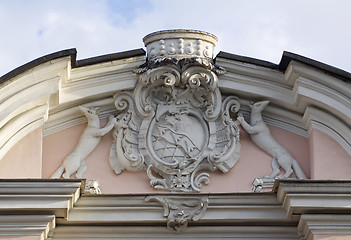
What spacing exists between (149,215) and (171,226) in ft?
0.66

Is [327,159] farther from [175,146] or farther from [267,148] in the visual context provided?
[175,146]

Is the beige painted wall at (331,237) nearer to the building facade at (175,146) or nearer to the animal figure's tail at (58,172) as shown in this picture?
the building facade at (175,146)

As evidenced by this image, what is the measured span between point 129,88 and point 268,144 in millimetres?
1254

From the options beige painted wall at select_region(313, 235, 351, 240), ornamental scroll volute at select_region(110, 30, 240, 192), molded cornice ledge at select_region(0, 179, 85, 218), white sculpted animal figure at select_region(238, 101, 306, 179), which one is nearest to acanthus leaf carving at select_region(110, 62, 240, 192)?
ornamental scroll volute at select_region(110, 30, 240, 192)

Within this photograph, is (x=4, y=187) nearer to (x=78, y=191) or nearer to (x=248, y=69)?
(x=78, y=191)

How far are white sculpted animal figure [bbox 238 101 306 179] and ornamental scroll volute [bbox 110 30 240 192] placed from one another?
0.14m

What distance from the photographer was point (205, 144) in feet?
44.6

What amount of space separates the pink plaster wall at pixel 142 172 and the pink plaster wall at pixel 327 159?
13cm

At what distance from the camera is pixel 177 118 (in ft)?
44.9

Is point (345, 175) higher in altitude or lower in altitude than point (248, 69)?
lower

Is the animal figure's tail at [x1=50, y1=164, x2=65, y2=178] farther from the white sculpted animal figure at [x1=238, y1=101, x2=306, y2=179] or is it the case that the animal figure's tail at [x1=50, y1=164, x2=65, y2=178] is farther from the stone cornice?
the white sculpted animal figure at [x1=238, y1=101, x2=306, y2=179]

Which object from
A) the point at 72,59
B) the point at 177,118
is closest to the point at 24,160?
the point at 72,59

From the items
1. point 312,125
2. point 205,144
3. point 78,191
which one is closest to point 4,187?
point 78,191

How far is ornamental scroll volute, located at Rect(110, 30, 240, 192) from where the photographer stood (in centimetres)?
1350
